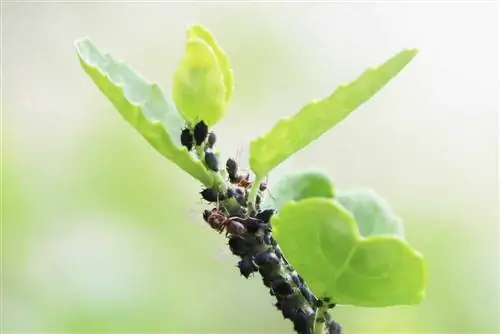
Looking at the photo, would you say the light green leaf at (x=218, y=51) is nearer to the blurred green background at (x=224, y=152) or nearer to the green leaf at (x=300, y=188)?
the green leaf at (x=300, y=188)

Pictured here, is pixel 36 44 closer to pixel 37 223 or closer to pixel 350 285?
pixel 37 223

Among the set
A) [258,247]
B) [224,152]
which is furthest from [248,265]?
[224,152]

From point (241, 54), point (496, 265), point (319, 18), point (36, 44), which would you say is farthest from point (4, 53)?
point (496, 265)

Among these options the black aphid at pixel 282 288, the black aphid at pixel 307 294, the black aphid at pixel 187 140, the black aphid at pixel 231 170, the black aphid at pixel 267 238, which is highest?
the black aphid at pixel 231 170

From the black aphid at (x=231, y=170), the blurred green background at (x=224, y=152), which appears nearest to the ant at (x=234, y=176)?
the black aphid at (x=231, y=170)

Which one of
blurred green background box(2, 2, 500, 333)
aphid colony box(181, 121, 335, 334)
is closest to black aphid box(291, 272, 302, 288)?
aphid colony box(181, 121, 335, 334)

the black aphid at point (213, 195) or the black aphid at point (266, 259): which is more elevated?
the black aphid at point (213, 195)
